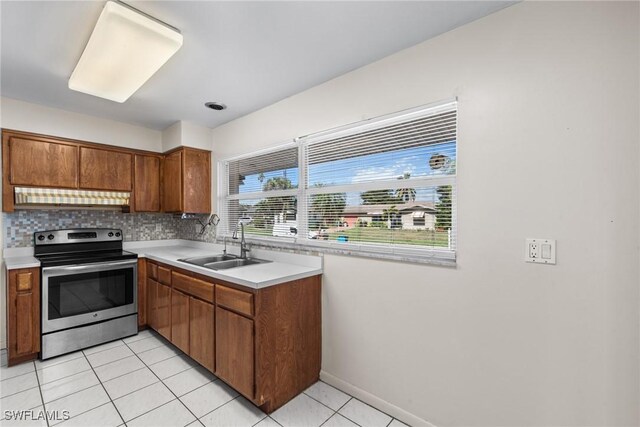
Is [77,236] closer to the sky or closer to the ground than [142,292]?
closer to the sky

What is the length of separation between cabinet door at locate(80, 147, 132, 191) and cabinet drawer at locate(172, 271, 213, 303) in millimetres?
1423

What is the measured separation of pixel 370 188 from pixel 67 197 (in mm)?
2997

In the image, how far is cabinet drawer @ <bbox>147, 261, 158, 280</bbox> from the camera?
3090 mm

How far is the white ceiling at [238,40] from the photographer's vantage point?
1.54m

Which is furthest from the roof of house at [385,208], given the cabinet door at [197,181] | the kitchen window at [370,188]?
the cabinet door at [197,181]

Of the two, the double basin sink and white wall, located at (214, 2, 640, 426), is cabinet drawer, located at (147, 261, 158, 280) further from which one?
white wall, located at (214, 2, 640, 426)

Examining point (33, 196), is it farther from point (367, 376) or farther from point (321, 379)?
point (367, 376)

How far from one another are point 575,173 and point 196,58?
228 cm

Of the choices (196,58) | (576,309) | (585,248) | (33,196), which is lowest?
(576,309)

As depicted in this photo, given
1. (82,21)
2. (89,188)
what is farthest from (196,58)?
(89,188)

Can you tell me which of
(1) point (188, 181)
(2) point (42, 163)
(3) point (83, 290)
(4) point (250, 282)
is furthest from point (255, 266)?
(2) point (42, 163)

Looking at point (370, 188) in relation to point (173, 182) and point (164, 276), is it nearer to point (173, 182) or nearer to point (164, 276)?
point (164, 276)

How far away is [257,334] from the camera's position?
1.91 metres

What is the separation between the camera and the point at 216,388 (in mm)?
2225
